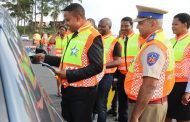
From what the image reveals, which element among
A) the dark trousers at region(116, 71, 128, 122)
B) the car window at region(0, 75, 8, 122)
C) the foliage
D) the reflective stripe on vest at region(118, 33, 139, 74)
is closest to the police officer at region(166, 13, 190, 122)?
the dark trousers at region(116, 71, 128, 122)

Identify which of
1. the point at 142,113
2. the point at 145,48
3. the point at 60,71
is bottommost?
the point at 142,113

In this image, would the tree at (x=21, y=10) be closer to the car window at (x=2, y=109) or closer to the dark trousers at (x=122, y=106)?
the dark trousers at (x=122, y=106)

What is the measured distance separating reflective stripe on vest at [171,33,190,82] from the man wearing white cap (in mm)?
1262

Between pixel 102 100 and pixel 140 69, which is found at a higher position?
pixel 140 69

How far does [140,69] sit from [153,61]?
0.73 ft

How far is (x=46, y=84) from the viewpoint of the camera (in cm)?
1102

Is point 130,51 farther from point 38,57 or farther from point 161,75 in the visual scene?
point 161,75

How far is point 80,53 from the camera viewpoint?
13.0 feet

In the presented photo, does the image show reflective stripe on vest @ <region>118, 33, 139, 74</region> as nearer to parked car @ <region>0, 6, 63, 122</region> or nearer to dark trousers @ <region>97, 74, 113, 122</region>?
dark trousers @ <region>97, 74, 113, 122</region>

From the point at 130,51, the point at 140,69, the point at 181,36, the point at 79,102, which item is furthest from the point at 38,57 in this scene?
the point at 130,51

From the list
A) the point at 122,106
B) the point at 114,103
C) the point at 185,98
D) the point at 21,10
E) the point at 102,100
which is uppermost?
the point at 21,10

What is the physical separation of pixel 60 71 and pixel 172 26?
1.96m

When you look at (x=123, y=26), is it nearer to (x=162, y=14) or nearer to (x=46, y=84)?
(x=162, y=14)

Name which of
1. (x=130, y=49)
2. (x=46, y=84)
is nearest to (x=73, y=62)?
A: (x=130, y=49)
